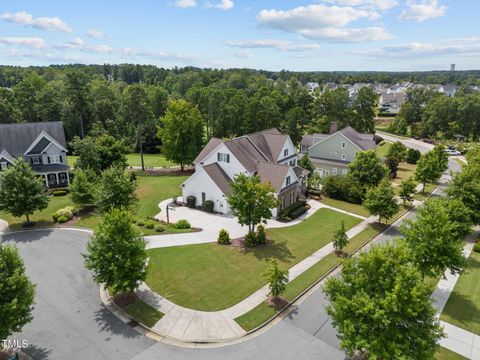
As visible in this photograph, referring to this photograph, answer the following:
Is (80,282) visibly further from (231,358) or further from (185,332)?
(231,358)

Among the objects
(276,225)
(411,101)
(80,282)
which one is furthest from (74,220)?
(411,101)

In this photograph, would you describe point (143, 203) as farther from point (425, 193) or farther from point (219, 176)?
point (425, 193)

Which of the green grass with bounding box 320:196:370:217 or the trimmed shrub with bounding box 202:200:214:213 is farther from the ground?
the trimmed shrub with bounding box 202:200:214:213

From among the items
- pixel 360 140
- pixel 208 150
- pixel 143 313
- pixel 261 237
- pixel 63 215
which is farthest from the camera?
pixel 360 140

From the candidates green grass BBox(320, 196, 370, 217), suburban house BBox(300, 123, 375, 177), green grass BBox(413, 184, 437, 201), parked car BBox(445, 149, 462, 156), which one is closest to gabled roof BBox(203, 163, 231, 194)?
green grass BBox(320, 196, 370, 217)

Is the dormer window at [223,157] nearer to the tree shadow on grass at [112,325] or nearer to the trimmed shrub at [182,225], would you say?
the trimmed shrub at [182,225]

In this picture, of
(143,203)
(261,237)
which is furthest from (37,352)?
(143,203)

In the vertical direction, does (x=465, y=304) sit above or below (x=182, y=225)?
below

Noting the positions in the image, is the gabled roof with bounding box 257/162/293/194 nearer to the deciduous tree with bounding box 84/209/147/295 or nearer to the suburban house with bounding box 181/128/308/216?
the suburban house with bounding box 181/128/308/216
